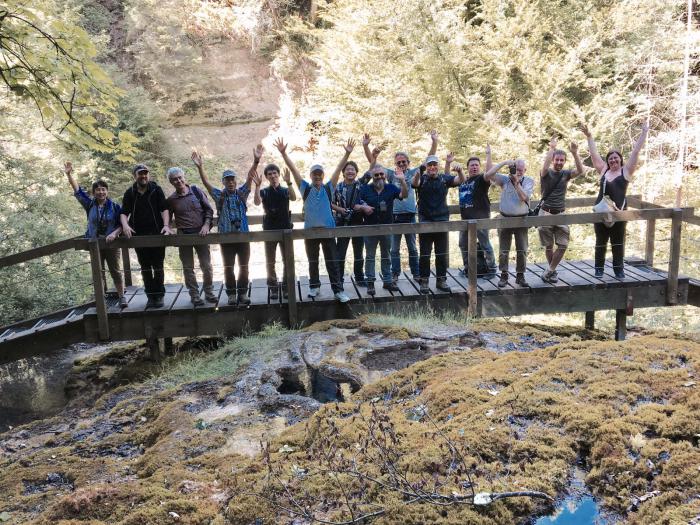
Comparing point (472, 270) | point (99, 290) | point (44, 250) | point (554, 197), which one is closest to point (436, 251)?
point (472, 270)

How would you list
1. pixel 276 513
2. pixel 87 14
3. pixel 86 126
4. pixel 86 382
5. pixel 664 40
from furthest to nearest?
1. pixel 87 14
2. pixel 664 40
3. pixel 86 382
4. pixel 86 126
5. pixel 276 513

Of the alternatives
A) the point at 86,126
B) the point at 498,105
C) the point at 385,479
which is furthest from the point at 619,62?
the point at 385,479

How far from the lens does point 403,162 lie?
751 centimetres

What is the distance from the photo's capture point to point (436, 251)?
8.20 m

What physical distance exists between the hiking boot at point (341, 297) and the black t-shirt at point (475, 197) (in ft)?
7.23

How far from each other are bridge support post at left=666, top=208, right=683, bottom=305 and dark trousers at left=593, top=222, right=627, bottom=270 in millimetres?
656

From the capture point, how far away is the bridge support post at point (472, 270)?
25.5 feet

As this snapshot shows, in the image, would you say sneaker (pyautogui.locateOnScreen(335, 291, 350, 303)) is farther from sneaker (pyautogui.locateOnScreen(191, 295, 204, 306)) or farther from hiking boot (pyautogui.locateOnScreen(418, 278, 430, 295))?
sneaker (pyautogui.locateOnScreen(191, 295, 204, 306))

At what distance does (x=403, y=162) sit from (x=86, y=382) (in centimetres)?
552

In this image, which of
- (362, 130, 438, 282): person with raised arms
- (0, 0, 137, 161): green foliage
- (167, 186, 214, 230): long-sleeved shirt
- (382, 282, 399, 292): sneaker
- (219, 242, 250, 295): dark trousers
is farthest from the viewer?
(382, 282, 399, 292): sneaker

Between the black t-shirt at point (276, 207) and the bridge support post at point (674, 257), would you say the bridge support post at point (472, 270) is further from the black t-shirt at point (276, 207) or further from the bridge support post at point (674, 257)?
the bridge support post at point (674, 257)

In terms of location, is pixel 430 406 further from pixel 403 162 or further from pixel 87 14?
pixel 87 14

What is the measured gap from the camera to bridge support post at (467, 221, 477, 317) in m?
7.78

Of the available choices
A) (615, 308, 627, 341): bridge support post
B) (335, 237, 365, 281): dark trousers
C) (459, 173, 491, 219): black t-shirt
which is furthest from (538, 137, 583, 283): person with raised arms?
(335, 237, 365, 281): dark trousers
